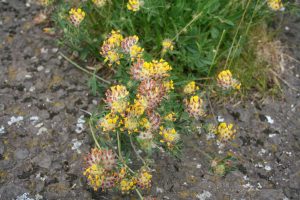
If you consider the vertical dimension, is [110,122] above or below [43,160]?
above

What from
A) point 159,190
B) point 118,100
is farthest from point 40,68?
point 159,190

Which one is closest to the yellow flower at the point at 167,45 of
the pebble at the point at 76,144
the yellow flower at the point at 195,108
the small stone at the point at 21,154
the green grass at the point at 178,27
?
the green grass at the point at 178,27

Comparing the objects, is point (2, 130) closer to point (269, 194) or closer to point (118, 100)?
point (118, 100)

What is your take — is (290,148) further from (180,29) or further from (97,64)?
(97,64)

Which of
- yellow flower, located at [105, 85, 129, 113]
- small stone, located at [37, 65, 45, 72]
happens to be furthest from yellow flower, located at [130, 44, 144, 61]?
small stone, located at [37, 65, 45, 72]

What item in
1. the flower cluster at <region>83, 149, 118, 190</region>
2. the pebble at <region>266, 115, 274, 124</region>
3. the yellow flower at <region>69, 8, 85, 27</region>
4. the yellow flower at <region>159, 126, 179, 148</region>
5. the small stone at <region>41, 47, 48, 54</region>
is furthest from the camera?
the small stone at <region>41, 47, 48, 54</region>

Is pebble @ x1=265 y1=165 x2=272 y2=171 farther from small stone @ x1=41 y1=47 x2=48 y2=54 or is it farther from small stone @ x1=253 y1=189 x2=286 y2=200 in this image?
small stone @ x1=41 y1=47 x2=48 y2=54

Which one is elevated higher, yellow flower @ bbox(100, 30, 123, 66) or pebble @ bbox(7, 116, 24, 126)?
yellow flower @ bbox(100, 30, 123, 66)
